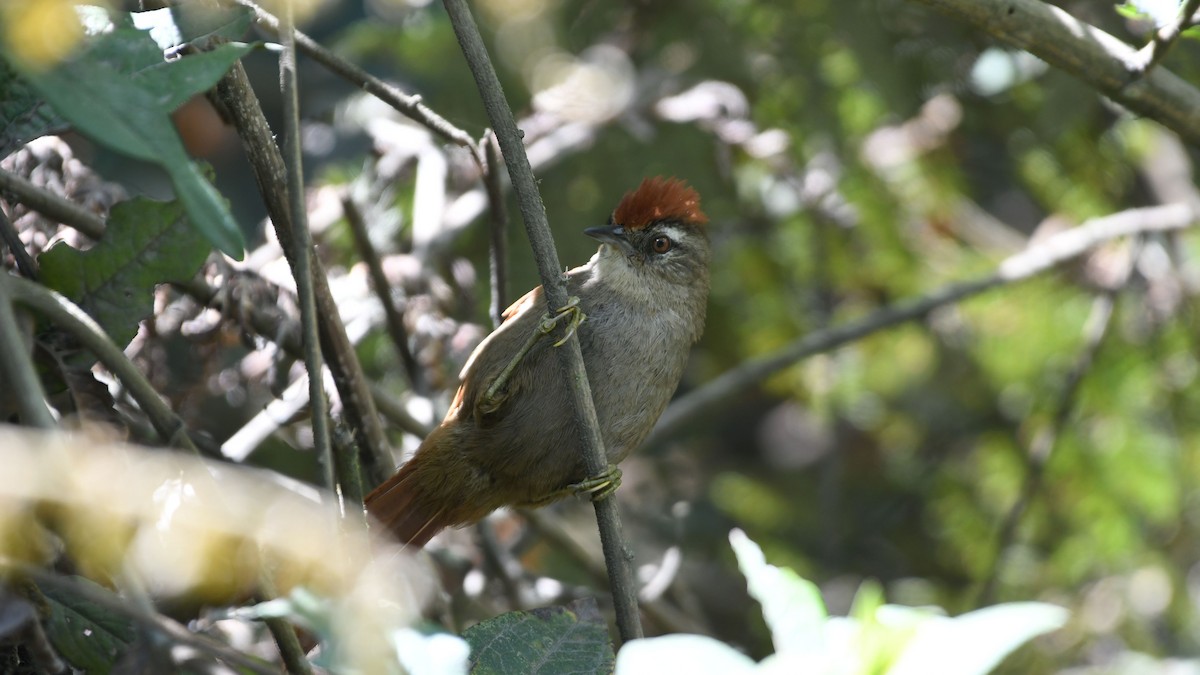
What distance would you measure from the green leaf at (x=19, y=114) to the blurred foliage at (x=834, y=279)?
1.55 meters

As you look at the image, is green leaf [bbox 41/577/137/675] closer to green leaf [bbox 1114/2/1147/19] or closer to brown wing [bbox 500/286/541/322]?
brown wing [bbox 500/286/541/322]

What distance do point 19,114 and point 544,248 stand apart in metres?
0.99

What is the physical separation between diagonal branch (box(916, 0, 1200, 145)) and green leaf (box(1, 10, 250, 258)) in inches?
68.3

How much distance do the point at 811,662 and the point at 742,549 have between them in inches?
8.2

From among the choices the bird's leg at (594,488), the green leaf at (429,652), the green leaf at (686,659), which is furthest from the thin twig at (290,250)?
the green leaf at (686,659)

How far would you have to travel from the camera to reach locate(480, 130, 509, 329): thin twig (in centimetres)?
293

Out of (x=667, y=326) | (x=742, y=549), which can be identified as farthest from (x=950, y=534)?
(x=742, y=549)

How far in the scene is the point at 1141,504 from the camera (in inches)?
194

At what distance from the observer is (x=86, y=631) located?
6.62 ft

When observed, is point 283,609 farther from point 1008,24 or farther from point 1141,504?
point 1141,504

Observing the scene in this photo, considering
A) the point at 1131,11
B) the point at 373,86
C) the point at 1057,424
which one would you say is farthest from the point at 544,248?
the point at 1057,424

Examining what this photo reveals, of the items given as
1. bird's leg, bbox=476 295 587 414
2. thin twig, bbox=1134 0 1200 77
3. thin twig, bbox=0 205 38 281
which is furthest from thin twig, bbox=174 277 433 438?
thin twig, bbox=1134 0 1200 77

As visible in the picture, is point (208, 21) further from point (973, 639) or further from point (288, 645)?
point (973, 639)

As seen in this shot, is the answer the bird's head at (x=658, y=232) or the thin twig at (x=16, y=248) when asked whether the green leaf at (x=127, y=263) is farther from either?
the bird's head at (x=658, y=232)
